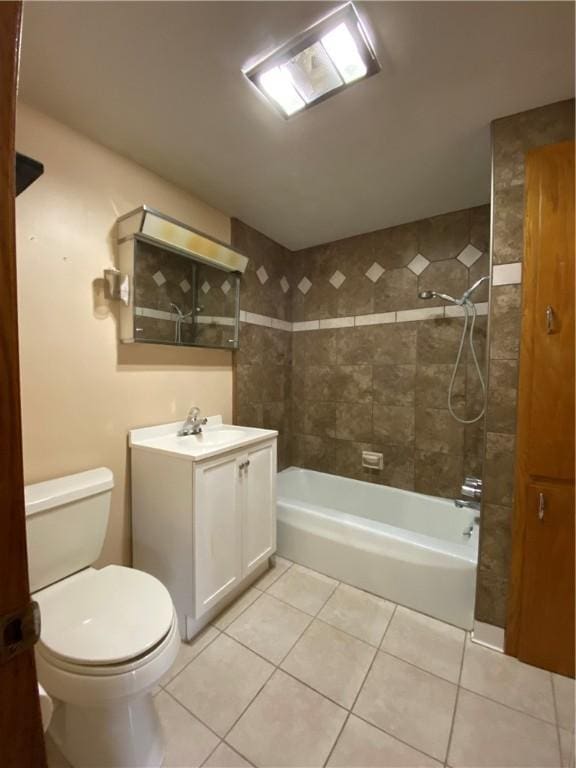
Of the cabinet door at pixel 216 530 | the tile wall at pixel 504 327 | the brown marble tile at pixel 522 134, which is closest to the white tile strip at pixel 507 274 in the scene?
the tile wall at pixel 504 327

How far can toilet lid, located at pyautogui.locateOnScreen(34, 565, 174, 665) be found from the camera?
0.97m

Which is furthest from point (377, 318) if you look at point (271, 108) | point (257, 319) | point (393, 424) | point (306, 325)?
point (271, 108)

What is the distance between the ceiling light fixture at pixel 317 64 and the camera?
1.03 m

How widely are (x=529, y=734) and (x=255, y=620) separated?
112 centimetres

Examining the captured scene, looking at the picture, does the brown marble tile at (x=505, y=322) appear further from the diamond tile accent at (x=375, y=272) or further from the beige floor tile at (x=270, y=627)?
the beige floor tile at (x=270, y=627)

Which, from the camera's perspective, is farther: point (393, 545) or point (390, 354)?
point (390, 354)

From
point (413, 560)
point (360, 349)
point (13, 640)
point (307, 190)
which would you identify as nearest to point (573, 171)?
point (307, 190)

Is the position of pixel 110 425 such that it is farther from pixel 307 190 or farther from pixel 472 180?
pixel 472 180

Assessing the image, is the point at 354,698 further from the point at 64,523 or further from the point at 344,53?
the point at 344,53

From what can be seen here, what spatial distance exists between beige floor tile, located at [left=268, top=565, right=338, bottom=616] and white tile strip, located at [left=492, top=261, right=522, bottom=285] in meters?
1.82

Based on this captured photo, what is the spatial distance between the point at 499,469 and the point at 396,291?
57.2 inches

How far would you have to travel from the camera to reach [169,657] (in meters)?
1.03

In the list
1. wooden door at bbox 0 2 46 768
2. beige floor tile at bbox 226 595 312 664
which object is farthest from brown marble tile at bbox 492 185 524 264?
beige floor tile at bbox 226 595 312 664

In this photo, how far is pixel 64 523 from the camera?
4.15 ft
